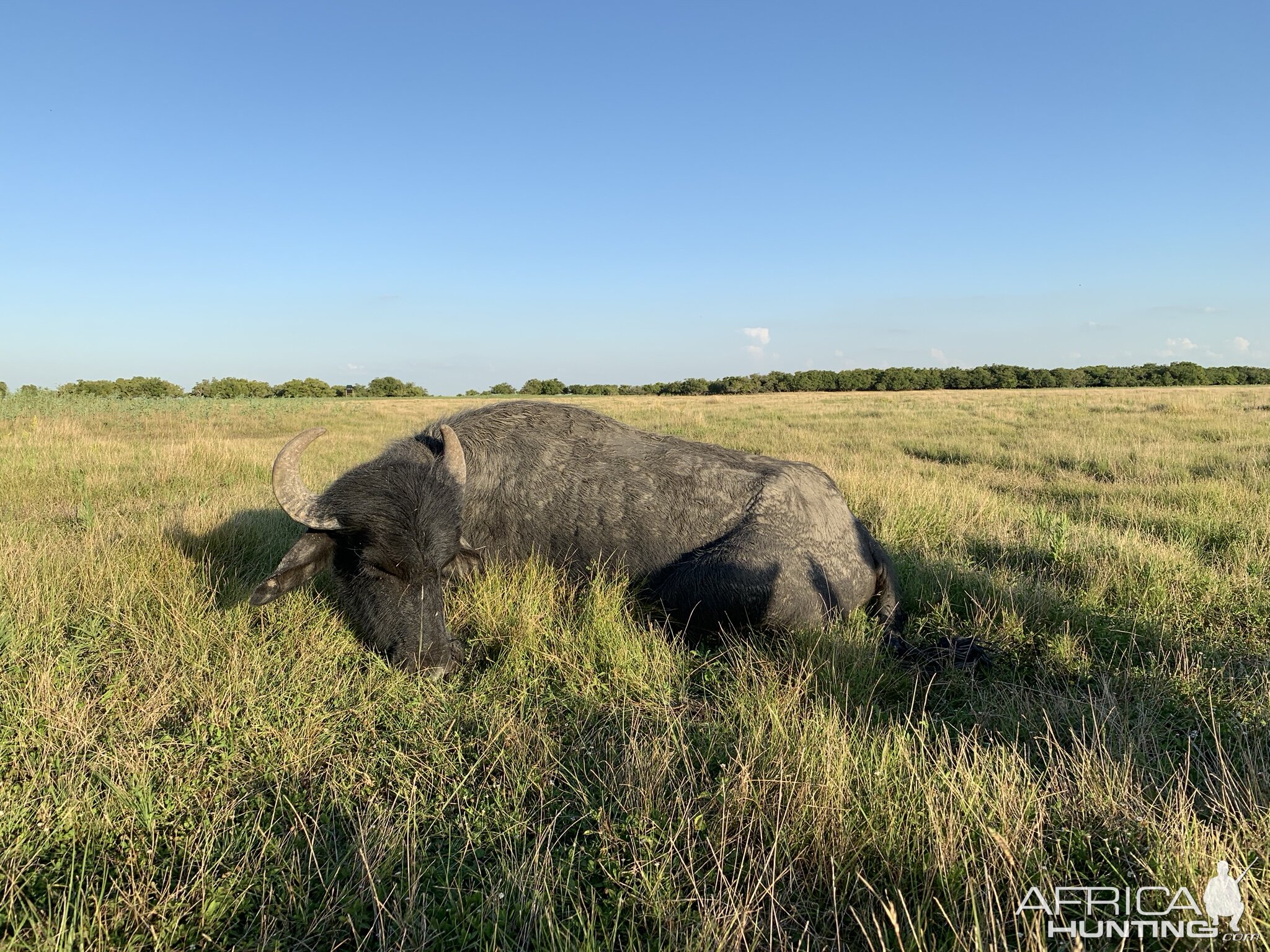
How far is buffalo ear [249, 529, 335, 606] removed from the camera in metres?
4.02

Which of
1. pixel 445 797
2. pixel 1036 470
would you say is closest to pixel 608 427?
pixel 445 797

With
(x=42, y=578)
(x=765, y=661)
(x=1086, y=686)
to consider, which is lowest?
(x=1086, y=686)

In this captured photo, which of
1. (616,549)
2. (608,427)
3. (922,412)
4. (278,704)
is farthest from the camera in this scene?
(922,412)

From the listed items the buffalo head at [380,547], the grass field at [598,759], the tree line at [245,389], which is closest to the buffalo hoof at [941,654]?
the grass field at [598,759]

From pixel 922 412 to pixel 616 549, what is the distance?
1044 inches

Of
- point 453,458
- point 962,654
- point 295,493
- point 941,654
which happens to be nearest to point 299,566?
point 295,493

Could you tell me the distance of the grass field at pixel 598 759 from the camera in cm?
195

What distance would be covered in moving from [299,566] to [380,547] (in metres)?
0.55

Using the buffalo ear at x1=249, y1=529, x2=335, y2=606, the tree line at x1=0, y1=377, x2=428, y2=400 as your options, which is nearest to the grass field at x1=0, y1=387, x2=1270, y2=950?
the buffalo ear at x1=249, y1=529, x2=335, y2=606

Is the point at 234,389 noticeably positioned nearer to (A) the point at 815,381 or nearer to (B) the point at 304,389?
(B) the point at 304,389

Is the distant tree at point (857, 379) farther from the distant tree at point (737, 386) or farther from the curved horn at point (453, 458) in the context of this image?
the curved horn at point (453, 458)

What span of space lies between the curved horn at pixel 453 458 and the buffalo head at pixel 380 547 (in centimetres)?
13

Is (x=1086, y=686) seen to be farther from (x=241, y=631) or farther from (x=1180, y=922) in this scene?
(x=241, y=631)

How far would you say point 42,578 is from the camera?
438 cm
